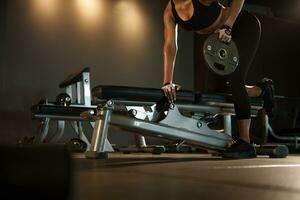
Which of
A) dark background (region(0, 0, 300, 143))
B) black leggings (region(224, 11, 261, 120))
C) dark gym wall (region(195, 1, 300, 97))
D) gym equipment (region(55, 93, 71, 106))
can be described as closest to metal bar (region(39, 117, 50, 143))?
gym equipment (region(55, 93, 71, 106))

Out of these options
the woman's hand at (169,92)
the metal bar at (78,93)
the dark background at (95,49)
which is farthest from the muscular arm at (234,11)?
the dark background at (95,49)

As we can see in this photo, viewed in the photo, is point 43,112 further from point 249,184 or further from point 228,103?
point 249,184

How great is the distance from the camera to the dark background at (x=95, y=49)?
4.52m

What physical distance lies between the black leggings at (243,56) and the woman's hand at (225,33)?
0.61 ft

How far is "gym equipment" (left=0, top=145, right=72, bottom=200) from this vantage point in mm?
404

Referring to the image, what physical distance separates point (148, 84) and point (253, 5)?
2163 mm

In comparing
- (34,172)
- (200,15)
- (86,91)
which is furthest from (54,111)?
(34,172)

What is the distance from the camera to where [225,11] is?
2441mm

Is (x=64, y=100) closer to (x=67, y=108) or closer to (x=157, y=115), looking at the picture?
(x=67, y=108)

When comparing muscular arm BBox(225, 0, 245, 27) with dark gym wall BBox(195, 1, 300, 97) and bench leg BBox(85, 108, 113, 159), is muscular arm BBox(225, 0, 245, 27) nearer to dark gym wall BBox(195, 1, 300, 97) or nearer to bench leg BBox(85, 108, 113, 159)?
bench leg BBox(85, 108, 113, 159)

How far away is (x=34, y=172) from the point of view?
409mm

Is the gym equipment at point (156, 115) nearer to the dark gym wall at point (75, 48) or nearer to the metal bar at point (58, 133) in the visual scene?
the metal bar at point (58, 133)

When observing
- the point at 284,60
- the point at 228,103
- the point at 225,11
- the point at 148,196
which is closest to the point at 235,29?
the point at 225,11

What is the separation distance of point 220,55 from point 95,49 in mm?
2878
